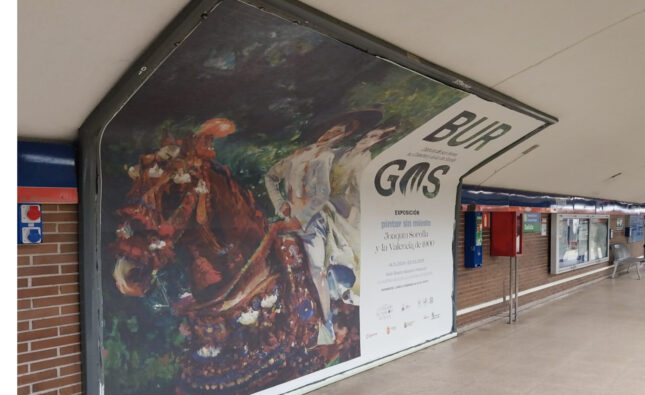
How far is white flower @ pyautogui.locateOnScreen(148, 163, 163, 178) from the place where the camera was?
356 centimetres

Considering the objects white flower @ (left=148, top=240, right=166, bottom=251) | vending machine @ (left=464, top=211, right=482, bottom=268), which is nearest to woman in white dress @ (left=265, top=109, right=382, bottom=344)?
white flower @ (left=148, top=240, right=166, bottom=251)

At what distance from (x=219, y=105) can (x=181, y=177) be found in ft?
2.17

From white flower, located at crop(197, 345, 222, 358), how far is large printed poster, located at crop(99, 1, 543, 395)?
10 mm

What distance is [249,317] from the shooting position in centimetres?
419

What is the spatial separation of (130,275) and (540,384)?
4.03 metres

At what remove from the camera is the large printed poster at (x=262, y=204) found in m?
3.26

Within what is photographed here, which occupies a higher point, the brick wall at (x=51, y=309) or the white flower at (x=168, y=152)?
the white flower at (x=168, y=152)

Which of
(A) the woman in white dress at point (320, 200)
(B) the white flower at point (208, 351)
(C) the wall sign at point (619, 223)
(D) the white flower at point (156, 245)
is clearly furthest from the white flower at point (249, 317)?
(C) the wall sign at point (619, 223)

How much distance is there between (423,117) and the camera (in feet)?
15.9

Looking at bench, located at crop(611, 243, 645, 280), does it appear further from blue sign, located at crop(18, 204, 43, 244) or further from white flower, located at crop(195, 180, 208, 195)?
blue sign, located at crop(18, 204, 43, 244)

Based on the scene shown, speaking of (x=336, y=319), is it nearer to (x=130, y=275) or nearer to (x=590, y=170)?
(x=130, y=275)

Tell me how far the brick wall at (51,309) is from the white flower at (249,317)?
1272 millimetres

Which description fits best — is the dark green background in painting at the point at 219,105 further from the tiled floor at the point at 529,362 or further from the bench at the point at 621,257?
the bench at the point at 621,257

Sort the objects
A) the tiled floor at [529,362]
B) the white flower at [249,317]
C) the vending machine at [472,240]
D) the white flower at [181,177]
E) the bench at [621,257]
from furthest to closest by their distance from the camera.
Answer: the bench at [621,257]
the vending machine at [472,240]
the tiled floor at [529,362]
the white flower at [249,317]
the white flower at [181,177]
